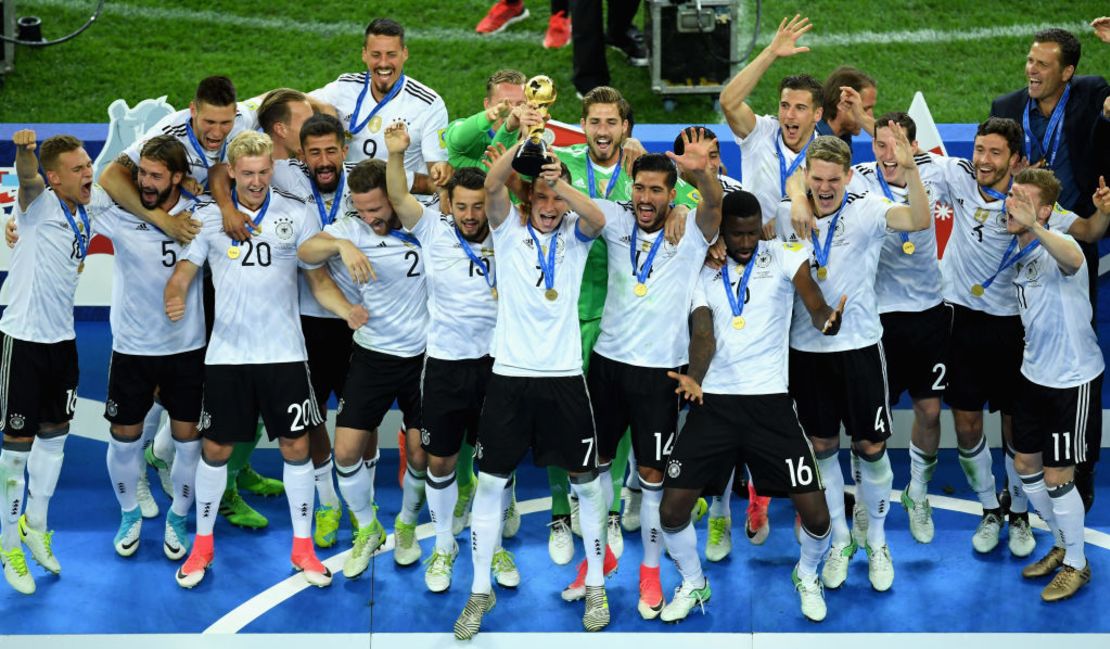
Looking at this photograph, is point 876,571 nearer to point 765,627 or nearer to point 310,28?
point 765,627

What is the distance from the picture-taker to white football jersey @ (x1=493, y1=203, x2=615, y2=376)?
732 centimetres

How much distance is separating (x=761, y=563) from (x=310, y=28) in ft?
25.2

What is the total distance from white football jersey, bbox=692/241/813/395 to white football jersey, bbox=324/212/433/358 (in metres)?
1.44

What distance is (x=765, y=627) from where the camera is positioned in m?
7.62

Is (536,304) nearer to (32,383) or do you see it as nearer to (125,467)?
(125,467)

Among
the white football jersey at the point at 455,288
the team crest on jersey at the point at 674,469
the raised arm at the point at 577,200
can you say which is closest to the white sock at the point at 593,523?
the team crest on jersey at the point at 674,469

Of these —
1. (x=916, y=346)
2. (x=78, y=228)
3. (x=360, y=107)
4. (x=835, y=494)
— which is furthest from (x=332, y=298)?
(x=916, y=346)

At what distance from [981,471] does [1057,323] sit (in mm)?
1034

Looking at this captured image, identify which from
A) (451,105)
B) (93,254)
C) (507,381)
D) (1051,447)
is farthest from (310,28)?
(1051,447)

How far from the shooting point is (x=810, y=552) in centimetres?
759

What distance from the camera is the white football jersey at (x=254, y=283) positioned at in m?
7.69

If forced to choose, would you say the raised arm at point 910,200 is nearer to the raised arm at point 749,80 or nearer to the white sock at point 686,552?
the raised arm at point 749,80

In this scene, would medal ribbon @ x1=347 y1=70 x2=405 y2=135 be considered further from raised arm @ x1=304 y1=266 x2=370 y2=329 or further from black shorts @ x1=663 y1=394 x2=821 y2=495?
black shorts @ x1=663 y1=394 x2=821 y2=495

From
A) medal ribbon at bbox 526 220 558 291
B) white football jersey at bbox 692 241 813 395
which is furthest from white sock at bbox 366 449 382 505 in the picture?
white football jersey at bbox 692 241 813 395
